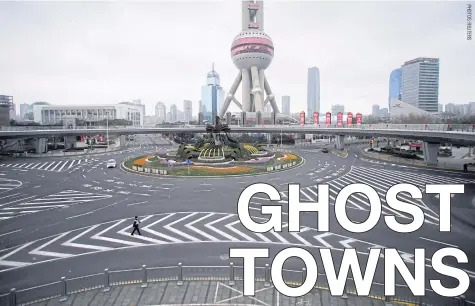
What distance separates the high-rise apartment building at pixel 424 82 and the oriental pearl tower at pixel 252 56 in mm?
107474

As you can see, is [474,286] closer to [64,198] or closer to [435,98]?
[64,198]

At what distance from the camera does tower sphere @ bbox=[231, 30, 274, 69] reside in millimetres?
133125

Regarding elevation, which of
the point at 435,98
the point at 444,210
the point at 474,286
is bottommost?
the point at 474,286

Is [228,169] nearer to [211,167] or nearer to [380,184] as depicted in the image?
[211,167]

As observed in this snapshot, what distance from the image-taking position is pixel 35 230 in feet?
62.8

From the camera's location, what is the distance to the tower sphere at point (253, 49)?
437 feet

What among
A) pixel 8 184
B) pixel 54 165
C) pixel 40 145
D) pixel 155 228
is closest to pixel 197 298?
pixel 155 228

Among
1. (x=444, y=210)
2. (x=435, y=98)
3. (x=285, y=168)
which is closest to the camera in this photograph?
(x=444, y=210)

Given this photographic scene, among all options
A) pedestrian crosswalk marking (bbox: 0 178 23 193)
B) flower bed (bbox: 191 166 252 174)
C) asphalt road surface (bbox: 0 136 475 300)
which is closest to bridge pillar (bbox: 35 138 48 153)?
pedestrian crosswalk marking (bbox: 0 178 23 193)

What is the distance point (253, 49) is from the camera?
132750 millimetres

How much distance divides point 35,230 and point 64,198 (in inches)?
333

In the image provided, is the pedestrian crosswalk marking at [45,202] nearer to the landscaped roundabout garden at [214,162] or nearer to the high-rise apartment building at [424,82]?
the landscaped roundabout garden at [214,162]

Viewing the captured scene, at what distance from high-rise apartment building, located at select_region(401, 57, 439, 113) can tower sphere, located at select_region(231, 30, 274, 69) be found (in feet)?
360

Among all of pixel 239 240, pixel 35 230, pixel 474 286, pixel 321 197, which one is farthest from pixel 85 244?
pixel 474 286
